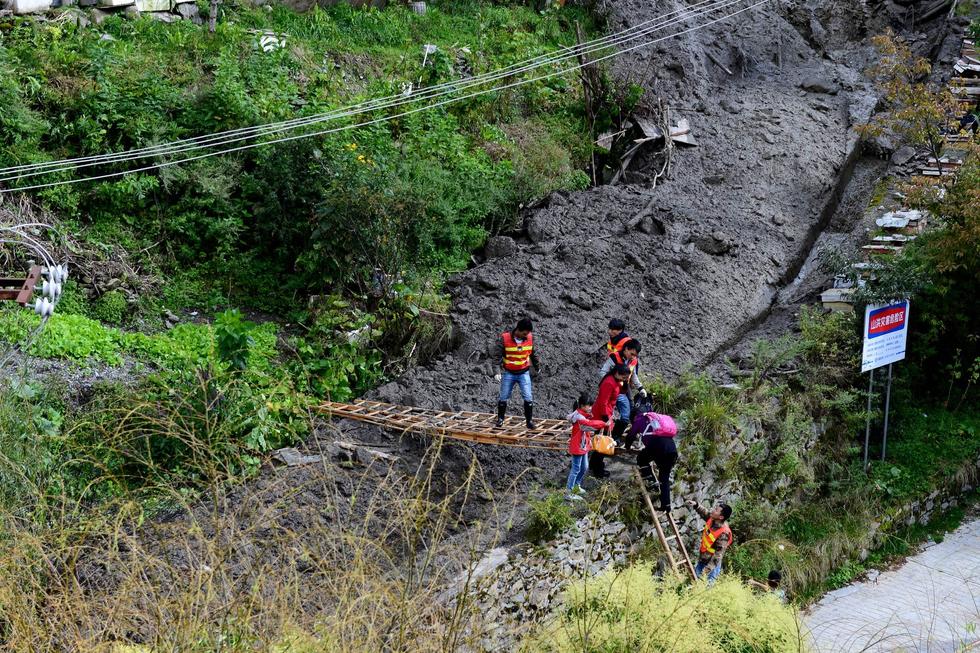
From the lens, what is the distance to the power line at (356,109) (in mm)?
13134

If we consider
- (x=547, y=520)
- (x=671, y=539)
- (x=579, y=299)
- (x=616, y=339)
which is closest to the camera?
(x=547, y=520)

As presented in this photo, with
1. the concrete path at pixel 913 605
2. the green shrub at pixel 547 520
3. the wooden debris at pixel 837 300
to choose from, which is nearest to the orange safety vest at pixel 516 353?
the green shrub at pixel 547 520

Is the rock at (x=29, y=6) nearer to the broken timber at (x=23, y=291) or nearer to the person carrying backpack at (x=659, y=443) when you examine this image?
the broken timber at (x=23, y=291)

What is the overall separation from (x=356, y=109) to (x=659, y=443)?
26.4 ft

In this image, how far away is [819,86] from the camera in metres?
19.2

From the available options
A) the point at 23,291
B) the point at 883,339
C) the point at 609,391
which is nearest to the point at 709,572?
the point at 609,391

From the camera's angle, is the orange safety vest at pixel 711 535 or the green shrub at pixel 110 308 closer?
the orange safety vest at pixel 711 535

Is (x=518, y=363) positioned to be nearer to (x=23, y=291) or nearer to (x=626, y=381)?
(x=626, y=381)

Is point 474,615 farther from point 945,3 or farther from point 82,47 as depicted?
point 945,3

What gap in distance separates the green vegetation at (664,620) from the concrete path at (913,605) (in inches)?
101

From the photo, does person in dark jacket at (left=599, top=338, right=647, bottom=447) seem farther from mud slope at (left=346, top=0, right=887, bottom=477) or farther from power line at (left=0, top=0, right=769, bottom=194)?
power line at (left=0, top=0, right=769, bottom=194)

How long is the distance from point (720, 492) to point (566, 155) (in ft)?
25.5

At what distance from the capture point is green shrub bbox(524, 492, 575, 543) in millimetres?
9211

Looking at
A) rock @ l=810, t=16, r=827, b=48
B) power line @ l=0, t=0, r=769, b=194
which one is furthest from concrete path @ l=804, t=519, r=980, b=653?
→ rock @ l=810, t=16, r=827, b=48
